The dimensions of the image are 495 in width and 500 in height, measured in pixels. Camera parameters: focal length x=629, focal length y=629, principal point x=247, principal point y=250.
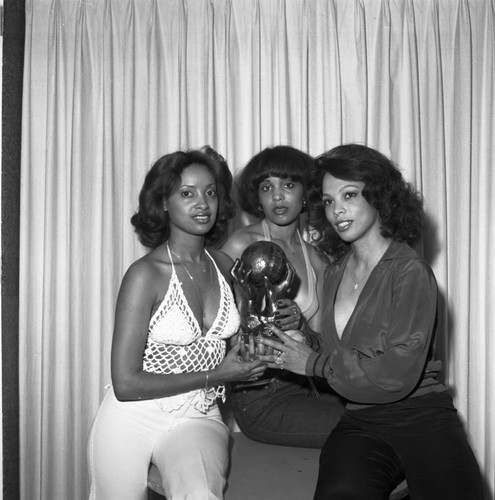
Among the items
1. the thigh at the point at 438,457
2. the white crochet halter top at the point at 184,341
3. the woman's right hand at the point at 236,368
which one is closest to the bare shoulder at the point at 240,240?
the white crochet halter top at the point at 184,341

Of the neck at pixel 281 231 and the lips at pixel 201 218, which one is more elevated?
the lips at pixel 201 218

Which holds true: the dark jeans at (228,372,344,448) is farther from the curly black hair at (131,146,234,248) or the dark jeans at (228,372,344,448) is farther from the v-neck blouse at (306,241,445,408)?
the curly black hair at (131,146,234,248)

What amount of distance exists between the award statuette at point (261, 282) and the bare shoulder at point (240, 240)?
510 mm

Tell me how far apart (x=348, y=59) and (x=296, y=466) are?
6.04 feet

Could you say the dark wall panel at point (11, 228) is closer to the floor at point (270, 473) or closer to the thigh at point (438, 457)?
the floor at point (270, 473)

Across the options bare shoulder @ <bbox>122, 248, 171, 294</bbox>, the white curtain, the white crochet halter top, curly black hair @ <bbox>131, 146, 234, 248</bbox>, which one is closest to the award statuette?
the white crochet halter top

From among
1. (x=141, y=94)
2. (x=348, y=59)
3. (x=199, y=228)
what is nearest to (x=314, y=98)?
(x=348, y=59)

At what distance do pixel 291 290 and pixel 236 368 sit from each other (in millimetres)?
582

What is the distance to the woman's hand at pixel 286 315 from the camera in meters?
2.01

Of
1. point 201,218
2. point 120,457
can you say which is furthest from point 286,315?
point 120,457

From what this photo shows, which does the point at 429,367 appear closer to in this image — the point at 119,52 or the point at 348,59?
the point at 348,59

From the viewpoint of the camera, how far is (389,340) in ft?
6.15

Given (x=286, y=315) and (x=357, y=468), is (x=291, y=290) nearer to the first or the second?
(x=286, y=315)

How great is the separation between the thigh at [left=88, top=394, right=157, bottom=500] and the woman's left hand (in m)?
0.46
